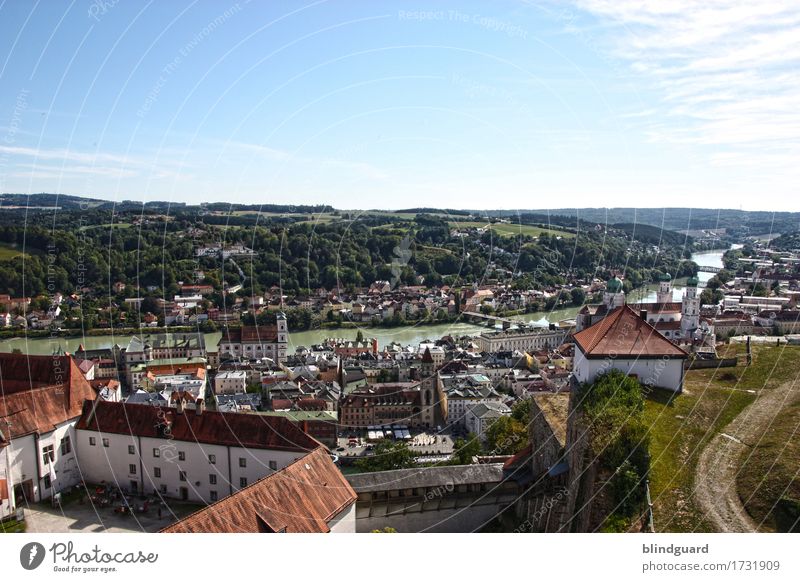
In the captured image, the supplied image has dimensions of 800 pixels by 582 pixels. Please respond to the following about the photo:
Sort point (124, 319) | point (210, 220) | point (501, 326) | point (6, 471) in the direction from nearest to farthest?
1. point (6, 471)
2. point (124, 319)
3. point (501, 326)
4. point (210, 220)

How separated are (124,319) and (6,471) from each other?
25166mm

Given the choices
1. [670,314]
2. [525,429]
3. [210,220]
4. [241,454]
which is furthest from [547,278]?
[241,454]

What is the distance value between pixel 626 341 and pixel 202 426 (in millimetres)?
5129

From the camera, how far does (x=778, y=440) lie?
5.71 meters

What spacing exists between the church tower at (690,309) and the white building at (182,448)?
17.1m

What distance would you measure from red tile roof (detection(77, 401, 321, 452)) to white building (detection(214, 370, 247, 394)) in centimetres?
1376

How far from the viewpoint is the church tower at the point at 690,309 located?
2103 cm

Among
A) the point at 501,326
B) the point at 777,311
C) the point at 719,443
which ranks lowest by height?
the point at 501,326

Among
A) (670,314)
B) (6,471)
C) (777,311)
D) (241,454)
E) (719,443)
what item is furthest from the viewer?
(777,311)

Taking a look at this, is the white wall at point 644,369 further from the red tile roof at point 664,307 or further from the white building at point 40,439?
the red tile roof at point 664,307

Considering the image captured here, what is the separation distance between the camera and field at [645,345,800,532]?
189 inches

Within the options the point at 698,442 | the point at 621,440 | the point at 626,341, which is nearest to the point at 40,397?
the point at 621,440

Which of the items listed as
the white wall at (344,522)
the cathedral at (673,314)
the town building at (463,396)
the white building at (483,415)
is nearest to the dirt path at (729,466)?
the white wall at (344,522)

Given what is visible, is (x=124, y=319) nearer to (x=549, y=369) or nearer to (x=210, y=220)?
(x=210, y=220)
